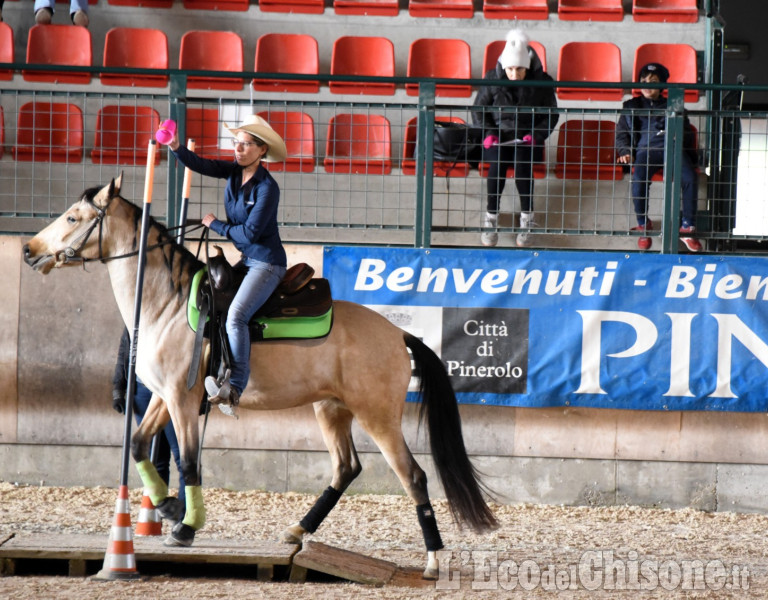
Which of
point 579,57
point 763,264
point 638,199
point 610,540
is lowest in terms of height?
point 610,540

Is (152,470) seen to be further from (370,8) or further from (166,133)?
(370,8)

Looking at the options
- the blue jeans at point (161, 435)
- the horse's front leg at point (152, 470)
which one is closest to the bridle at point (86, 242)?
the horse's front leg at point (152, 470)

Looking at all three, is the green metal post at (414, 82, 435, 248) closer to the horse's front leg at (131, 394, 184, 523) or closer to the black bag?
the black bag

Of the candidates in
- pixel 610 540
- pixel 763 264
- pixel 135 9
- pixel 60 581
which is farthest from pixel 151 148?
pixel 135 9

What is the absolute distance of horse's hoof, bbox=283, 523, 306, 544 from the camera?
6.30 metres

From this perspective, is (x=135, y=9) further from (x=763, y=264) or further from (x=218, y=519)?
(x=763, y=264)

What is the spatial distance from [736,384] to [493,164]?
2790 millimetres

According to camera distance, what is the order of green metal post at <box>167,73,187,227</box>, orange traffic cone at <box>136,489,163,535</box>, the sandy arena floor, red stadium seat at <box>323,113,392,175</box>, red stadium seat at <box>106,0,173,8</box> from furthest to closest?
red stadium seat at <box>106,0,173,8</box> → red stadium seat at <box>323,113,392,175</box> → green metal post at <box>167,73,187,227</box> → orange traffic cone at <box>136,489,163,535</box> → the sandy arena floor

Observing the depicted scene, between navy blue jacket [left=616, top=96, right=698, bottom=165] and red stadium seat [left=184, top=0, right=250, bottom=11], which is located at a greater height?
red stadium seat [left=184, top=0, right=250, bottom=11]

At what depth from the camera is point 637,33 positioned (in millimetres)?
11641

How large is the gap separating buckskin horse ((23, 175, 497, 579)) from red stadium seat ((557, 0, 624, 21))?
6.70m

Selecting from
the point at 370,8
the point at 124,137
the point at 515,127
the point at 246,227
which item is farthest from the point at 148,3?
the point at 246,227

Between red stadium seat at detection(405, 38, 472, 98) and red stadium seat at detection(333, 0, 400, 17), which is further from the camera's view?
red stadium seat at detection(333, 0, 400, 17)

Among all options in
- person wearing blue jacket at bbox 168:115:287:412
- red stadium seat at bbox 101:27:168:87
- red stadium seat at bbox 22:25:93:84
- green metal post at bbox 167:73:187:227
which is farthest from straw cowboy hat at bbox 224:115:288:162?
red stadium seat at bbox 22:25:93:84
